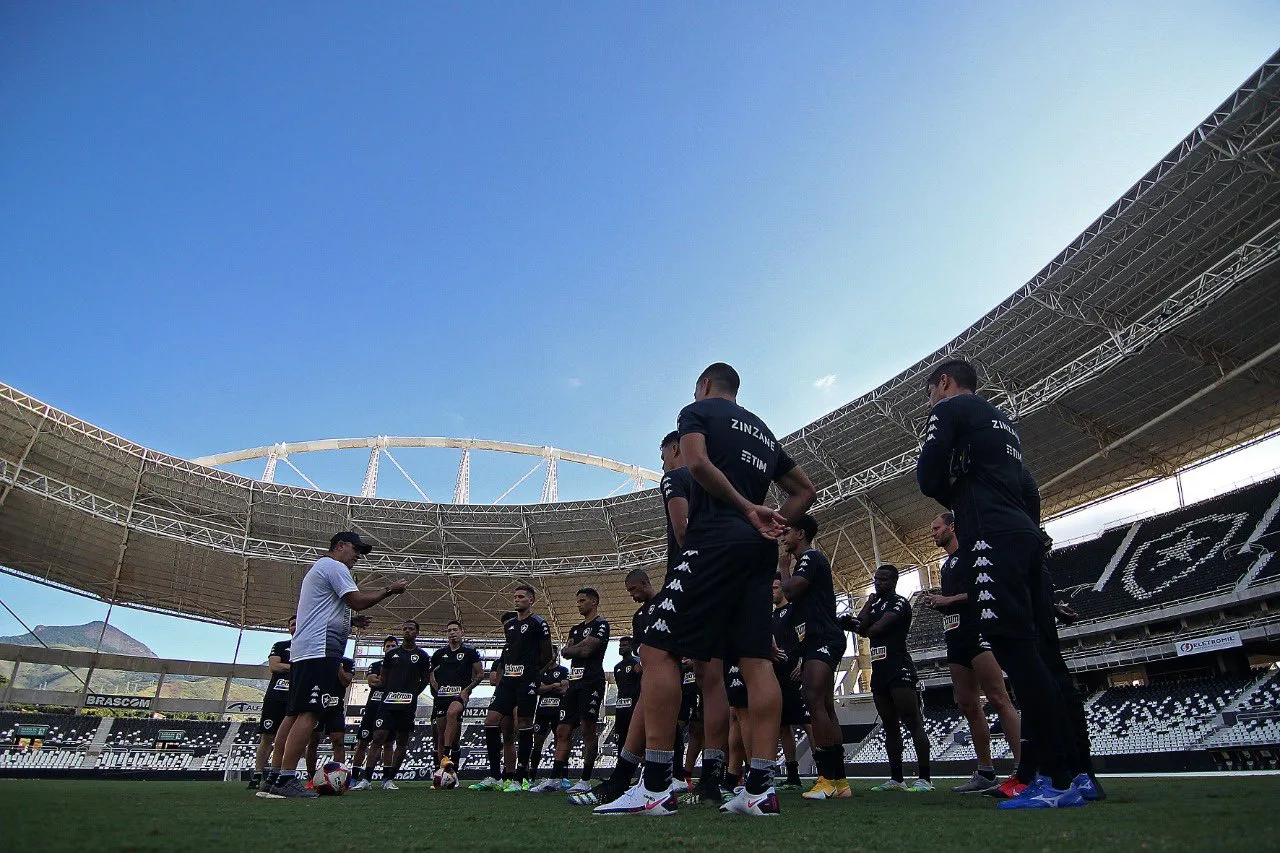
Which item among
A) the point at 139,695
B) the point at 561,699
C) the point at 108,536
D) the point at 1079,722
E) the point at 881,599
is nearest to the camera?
the point at 1079,722

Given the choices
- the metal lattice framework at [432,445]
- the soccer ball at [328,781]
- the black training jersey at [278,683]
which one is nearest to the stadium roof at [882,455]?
the metal lattice framework at [432,445]

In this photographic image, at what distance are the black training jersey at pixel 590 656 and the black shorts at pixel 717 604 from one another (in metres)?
3.57

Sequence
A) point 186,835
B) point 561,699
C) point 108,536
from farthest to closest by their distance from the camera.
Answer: point 108,536 < point 561,699 < point 186,835

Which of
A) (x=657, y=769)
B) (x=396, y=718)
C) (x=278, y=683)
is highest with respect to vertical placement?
(x=278, y=683)

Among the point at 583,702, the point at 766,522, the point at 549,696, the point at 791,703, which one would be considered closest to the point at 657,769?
the point at 766,522

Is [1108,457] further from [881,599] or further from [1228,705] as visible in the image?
[881,599]

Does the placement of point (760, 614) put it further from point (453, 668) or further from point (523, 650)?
point (453, 668)

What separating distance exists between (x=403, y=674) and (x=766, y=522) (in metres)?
6.89

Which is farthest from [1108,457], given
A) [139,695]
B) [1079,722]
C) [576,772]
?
[139,695]

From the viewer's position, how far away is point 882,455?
2106 centimetres

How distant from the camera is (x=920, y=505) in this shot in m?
23.1

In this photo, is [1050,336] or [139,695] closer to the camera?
[1050,336]

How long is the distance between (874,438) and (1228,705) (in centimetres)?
963

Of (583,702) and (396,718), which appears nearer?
(583,702)
